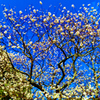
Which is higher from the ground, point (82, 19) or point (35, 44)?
point (82, 19)

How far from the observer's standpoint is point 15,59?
1582 cm

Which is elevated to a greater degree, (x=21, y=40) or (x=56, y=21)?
(x=56, y=21)

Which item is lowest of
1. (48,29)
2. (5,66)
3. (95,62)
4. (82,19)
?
(5,66)

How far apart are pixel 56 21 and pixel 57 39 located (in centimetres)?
127

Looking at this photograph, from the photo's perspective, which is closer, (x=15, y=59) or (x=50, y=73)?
(x=50, y=73)

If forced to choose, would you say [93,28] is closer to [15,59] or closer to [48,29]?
[48,29]

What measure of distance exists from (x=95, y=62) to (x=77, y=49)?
3503 millimetres

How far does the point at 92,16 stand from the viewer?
10039 millimetres

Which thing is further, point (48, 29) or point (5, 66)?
point (5, 66)

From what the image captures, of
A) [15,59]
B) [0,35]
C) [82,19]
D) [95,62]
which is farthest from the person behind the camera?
[15,59]

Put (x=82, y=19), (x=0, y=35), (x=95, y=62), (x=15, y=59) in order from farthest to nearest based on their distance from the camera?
1. (x=15, y=59)
2. (x=95, y=62)
3. (x=82, y=19)
4. (x=0, y=35)

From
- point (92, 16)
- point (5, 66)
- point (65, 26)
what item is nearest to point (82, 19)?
point (92, 16)

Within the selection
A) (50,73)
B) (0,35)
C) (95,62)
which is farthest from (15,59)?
(95,62)

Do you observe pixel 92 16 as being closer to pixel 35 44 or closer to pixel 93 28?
pixel 93 28
